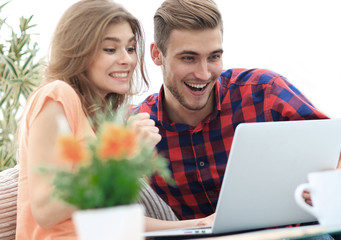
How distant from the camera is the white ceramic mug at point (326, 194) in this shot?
3.64 ft

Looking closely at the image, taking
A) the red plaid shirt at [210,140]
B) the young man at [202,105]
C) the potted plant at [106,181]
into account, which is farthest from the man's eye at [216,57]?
the potted plant at [106,181]

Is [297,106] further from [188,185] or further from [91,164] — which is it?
[91,164]

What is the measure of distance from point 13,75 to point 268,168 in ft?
7.27

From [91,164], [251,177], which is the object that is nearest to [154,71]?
[251,177]

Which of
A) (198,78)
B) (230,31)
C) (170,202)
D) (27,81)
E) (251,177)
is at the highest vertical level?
(230,31)

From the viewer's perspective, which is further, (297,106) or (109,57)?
(297,106)

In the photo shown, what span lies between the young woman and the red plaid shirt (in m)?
0.31

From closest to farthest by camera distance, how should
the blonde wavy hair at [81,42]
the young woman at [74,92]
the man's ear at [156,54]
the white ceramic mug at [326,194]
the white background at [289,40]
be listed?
the white ceramic mug at [326,194]
the young woman at [74,92]
the blonde wavy hair at [81,42]
the man's ear at [156,54]
the white background at [289,40]

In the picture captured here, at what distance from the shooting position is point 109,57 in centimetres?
166

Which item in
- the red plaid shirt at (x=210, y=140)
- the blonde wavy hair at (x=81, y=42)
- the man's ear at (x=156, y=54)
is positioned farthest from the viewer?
the man's ear at (x=156, y=54)

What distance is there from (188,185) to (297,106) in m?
0.56

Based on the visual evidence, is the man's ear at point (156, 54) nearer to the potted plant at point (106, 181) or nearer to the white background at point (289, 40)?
the white background at point (289, 40)

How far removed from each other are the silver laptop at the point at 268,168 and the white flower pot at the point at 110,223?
446 mm

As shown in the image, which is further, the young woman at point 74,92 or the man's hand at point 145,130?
the man's hand at point 145,130
